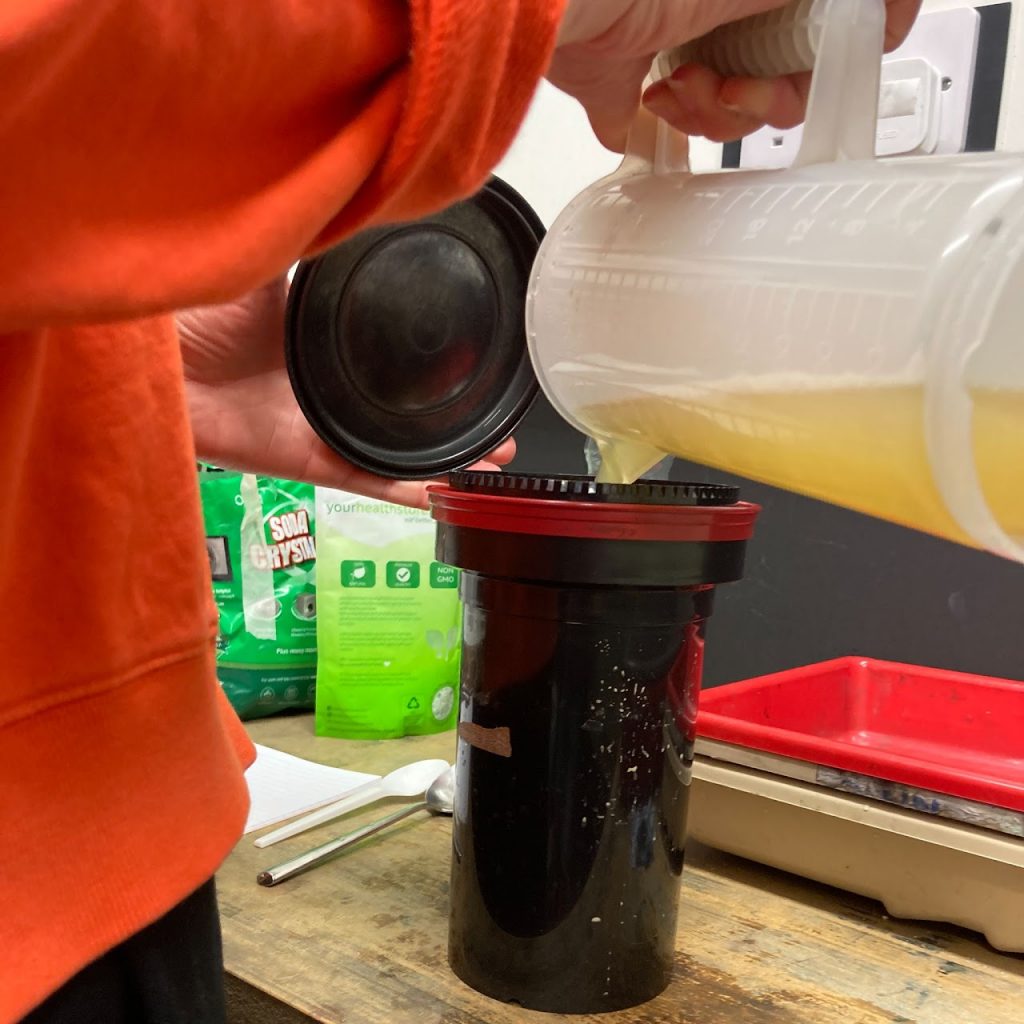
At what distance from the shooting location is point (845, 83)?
1.37ft

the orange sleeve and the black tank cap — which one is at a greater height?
the orange sleeve

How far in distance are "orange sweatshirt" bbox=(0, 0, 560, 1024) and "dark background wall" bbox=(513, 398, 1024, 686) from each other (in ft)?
2.17

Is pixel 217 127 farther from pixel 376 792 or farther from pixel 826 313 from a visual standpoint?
pixel 376 792

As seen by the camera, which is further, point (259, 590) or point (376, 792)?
point (259, 590)

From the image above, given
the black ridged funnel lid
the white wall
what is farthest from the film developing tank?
the white wall

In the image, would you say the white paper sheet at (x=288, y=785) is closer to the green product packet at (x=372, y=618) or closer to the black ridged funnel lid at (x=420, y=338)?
the green product packet at (x=372, y=618)

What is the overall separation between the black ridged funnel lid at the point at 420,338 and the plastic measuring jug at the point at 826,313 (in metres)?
0.12

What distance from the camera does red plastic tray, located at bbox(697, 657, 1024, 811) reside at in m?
0.82

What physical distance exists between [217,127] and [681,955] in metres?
0.52

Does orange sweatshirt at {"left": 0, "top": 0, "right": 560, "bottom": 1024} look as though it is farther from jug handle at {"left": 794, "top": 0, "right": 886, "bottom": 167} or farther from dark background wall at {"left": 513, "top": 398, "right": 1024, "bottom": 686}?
dark background wall at {"left": 513, "top": 398, "right": 1024, "bottom": 686}

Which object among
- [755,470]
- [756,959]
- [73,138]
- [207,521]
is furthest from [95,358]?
[207,521]

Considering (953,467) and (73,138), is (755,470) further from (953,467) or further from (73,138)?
(73,138)

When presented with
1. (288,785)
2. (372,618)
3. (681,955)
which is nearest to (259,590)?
(372,618)

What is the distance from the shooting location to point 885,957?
604mm
